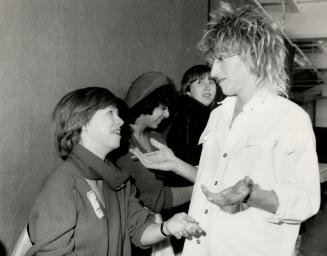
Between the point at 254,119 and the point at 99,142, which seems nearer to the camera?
the point at 254,119

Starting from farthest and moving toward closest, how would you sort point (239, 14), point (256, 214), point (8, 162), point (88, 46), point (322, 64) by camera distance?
1. point (322, 64)
2. point (88, 46)
3. point (8, 162)
4. point (239, 14)
5. point (256, 214)

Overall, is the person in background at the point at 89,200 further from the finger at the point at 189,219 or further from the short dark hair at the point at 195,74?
the short dark hair at the point at 195,74

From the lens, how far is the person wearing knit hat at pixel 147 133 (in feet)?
7.42

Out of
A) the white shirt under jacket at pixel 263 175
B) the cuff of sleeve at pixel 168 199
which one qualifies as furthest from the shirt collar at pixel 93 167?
the cuff of sleeve at pixel 168 199

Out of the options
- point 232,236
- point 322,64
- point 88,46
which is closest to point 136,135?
point 88,46

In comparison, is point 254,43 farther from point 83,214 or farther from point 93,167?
point 83,214

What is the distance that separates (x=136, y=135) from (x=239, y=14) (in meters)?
1.03

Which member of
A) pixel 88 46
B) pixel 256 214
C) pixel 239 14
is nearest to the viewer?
pixel 256 214

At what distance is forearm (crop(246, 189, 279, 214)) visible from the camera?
1.39m

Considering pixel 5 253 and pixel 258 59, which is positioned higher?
pixel 258 59

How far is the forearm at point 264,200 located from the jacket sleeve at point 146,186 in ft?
2.95

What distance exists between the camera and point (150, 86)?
253 cm

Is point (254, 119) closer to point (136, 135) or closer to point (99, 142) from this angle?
point (99, 142)

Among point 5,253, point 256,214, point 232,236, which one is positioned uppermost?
point 256,214
